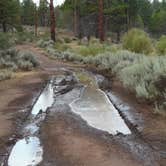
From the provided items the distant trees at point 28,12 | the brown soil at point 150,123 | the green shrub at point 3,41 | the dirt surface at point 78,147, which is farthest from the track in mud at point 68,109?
the distant trees at point 28,12

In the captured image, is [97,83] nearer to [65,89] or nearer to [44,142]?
[65,89]

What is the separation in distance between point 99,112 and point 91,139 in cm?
243

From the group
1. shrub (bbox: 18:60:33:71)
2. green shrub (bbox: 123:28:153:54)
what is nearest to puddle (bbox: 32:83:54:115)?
shrub (bbox: 18:60:33:71)

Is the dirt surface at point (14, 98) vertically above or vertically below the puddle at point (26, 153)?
below

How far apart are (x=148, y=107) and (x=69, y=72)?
841cm

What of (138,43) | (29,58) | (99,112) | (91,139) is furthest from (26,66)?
(91,139)

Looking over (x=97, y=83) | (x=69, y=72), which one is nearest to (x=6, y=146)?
(x=97, y=83)

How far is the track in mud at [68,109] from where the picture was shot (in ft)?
22.7

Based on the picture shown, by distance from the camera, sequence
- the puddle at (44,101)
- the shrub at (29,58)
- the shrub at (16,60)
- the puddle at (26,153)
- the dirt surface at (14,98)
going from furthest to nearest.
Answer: the shrub at (29,58) → the shrub at (16,60) → the puddle at (44,101) → the dirt surface at (14,98) → the puddle at (26,153)

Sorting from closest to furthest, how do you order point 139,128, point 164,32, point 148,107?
point 139,128, point 148,107, point 164,32

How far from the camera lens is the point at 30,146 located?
7.22m

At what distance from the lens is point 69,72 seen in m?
18.3


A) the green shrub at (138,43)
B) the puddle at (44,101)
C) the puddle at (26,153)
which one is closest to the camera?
the puddle at (26,153)

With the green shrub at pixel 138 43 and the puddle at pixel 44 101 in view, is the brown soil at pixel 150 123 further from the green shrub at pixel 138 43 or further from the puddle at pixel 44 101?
the green shrub at pixel 138 43
